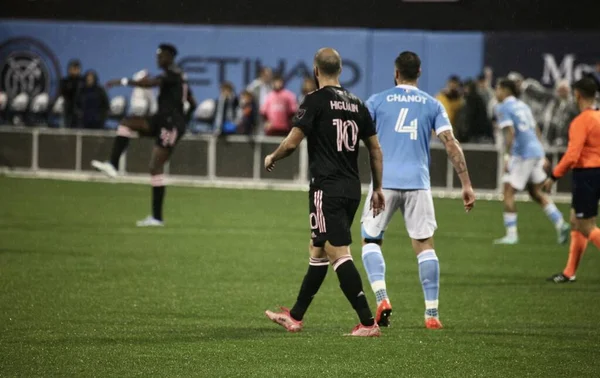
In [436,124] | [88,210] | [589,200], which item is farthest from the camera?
[88,210]

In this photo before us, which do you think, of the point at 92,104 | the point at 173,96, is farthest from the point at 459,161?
the point at 92,104

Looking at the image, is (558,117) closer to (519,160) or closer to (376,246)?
(519,160)

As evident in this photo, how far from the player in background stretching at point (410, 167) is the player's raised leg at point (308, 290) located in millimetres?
601

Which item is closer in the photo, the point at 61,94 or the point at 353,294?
the point at 353,294

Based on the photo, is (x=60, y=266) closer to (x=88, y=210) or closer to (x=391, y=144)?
(x=391, y=144)

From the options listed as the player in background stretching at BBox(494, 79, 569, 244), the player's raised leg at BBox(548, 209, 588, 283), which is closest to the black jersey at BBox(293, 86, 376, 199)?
the player's raised leg at BBox(548, 209, 588, 283)

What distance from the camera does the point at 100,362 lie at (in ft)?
25.2

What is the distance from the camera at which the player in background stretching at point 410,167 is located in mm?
9469

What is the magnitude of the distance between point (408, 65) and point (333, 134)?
1122 millimetres

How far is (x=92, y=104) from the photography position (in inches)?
1083

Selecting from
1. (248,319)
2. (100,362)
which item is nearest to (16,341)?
(100,362)

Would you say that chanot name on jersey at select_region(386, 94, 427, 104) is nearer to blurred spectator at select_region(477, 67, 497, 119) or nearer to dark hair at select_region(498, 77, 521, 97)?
dark hair at select_region(498, 77, 521, 97)

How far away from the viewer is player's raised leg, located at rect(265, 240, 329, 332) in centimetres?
898

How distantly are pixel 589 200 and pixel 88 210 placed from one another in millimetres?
9807
